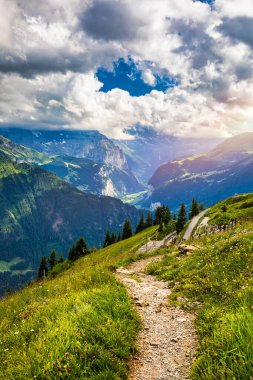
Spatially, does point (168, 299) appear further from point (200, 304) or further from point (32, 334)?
point (32, 334)

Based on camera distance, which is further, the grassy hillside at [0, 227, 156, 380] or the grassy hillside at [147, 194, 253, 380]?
the grassy hillside at [0, 227, 156, 380]

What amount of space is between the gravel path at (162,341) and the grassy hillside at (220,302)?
0.41m

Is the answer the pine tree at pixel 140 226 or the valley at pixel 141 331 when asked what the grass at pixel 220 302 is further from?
the pine tree at pixel 140 226

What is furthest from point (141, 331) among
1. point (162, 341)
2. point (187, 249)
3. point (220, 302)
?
point (187, 249)

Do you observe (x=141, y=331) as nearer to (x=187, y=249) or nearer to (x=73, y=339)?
(x=73, y=339)

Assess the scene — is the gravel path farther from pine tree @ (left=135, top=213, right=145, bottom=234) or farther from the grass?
pine tree @ (left=135, top=213, right=145, bottom=234)

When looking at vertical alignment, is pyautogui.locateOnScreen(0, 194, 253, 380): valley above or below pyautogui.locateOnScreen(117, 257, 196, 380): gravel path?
above

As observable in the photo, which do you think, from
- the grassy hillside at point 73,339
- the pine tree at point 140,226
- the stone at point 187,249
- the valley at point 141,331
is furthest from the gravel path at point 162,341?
the pine tree at point 140,226

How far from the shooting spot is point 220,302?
30.7 ft

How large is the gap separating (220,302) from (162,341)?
2733 millimetres

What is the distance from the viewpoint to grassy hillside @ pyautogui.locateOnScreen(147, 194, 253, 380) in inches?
213

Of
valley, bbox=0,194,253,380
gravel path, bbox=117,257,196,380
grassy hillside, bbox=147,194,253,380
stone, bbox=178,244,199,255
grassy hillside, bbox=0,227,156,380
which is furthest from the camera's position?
stone, bbox=178,244,199,255

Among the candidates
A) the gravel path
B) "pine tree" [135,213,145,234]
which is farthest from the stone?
"pine tree" [135,213,145,234]

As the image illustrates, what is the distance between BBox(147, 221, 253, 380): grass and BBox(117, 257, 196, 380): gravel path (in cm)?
39
